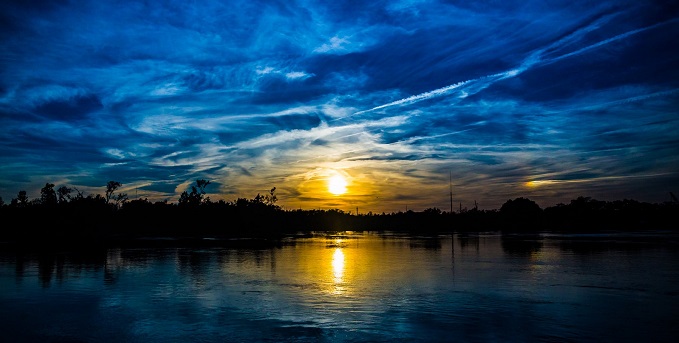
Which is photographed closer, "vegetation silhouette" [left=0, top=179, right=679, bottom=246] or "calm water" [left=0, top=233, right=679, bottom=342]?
"calm water" [left=0, top=233, right=679, bottom=342]

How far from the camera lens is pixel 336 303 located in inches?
794

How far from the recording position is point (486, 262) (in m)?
38.8

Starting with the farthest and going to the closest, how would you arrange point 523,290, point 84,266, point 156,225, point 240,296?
point 156,225 < point 84,266 < point 523,290 < point 240,296

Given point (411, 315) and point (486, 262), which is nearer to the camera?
point (411, 315)

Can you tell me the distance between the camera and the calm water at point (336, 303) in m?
15.3

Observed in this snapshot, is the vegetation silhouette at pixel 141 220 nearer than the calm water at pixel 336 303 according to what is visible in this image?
No

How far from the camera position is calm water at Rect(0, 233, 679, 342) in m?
15.3

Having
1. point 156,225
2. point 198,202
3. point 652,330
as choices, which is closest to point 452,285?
point 652,330

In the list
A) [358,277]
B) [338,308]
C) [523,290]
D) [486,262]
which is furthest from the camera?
[486,262]

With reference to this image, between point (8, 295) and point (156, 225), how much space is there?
4369 inches

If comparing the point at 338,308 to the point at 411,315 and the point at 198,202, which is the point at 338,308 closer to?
the point at 411,315

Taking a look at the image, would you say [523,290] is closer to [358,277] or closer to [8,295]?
[358,277]

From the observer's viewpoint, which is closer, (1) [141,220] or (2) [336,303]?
→ (2) [336,303]

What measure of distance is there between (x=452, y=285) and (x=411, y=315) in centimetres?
837
